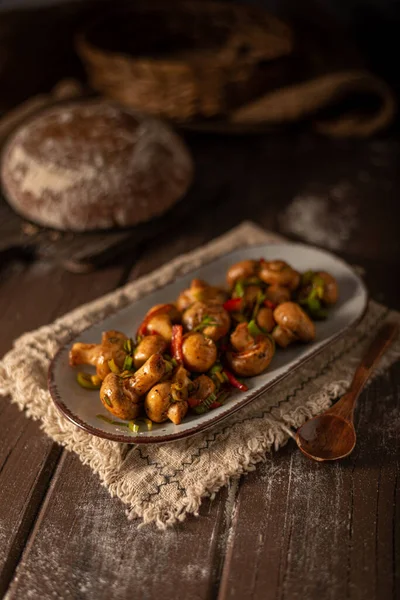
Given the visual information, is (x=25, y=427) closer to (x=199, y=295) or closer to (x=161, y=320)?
(x=161, y=320)

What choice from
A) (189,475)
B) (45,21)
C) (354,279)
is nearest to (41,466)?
(189,475)

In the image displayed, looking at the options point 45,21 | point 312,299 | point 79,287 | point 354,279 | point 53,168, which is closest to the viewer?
point 312,299

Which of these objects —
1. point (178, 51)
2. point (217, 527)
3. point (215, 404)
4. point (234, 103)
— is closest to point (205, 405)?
point (215, 404)

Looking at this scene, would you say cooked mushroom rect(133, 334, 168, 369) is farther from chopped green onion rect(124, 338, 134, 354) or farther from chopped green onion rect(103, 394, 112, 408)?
chopped green onion rect(103, 394, 112, 408)

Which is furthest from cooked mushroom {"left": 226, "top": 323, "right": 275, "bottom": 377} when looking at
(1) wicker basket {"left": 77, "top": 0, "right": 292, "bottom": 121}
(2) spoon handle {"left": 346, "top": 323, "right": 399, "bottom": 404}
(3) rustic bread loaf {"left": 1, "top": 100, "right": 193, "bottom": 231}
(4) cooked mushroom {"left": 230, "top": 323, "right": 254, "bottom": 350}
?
(1) wicker basket {"left": 77, "top": 0, "right": 292, "bottom": 121}

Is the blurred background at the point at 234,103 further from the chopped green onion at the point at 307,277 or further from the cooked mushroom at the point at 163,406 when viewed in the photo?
the cooked mushroom at the point at 163,406

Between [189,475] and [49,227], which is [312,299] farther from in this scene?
[49,227]
